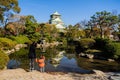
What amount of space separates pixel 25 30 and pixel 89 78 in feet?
157

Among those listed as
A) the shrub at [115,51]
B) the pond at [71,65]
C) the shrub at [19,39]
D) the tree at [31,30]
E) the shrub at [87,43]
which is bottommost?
the pond at [71,65]

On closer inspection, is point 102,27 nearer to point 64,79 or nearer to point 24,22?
point 24,22

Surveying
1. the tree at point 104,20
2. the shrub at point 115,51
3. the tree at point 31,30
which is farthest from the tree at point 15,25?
the shrub at point 115,51

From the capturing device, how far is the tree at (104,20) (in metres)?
57.3

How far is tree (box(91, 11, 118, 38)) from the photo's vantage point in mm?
57322

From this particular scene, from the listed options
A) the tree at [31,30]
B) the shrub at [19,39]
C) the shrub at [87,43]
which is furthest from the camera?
the tree at [31,30]

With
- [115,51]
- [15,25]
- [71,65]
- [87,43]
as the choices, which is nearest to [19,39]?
[15,25]

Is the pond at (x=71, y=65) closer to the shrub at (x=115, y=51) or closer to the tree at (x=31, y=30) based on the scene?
the shrub at (x=115, y=51)

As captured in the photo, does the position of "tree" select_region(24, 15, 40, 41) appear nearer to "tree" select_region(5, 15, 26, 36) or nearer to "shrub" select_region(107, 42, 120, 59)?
"tree" select_region(5, 15, 26, 36)

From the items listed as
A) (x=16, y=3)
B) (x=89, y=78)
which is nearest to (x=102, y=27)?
(x=16, y=3)

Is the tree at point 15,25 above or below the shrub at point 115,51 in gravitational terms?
above

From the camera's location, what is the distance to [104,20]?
57750 mm

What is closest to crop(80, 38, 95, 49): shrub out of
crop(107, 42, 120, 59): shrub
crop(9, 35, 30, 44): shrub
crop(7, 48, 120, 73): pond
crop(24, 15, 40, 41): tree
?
crop(107, 42, 120, 59): shrub

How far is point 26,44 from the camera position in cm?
5556
